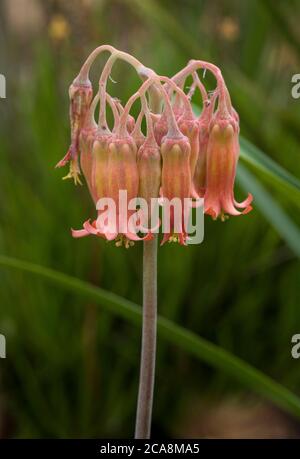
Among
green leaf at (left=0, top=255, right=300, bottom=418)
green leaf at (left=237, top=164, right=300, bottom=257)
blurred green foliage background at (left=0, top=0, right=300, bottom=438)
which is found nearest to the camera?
green leaf at (left=0, top=255, right=300, bottom=418)

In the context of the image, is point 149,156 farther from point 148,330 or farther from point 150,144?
point 148,330

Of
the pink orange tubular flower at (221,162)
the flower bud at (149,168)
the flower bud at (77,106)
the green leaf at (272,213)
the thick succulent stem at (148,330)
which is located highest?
the green leaf at (272,213)

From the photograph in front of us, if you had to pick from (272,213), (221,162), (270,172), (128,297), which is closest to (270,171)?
(270,172)

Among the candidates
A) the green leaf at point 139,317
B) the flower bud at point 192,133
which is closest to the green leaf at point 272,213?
the green leaf at point 139,317

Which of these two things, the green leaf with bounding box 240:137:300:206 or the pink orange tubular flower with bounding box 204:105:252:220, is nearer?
the pink orange tubular flower with bounding box 204:105:252:220

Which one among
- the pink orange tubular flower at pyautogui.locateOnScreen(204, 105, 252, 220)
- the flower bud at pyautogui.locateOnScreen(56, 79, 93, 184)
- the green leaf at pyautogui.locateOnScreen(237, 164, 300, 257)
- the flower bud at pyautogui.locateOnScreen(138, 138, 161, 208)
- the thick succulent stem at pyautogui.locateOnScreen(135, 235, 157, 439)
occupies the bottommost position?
the thick succulent stem at pyautogui.locateOnScreen(135, 235, 157, 439)

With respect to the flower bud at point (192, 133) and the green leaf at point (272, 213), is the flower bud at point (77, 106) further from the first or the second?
the green leaf at point (272, 213)

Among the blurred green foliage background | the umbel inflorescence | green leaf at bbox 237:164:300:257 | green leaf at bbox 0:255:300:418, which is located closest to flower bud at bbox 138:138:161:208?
the umbel inflorescence

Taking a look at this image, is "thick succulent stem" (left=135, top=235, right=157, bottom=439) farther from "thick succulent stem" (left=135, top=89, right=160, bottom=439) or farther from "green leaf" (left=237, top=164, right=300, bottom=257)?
"green leaf" (left=237, top=164, right=300, bottom=257)
